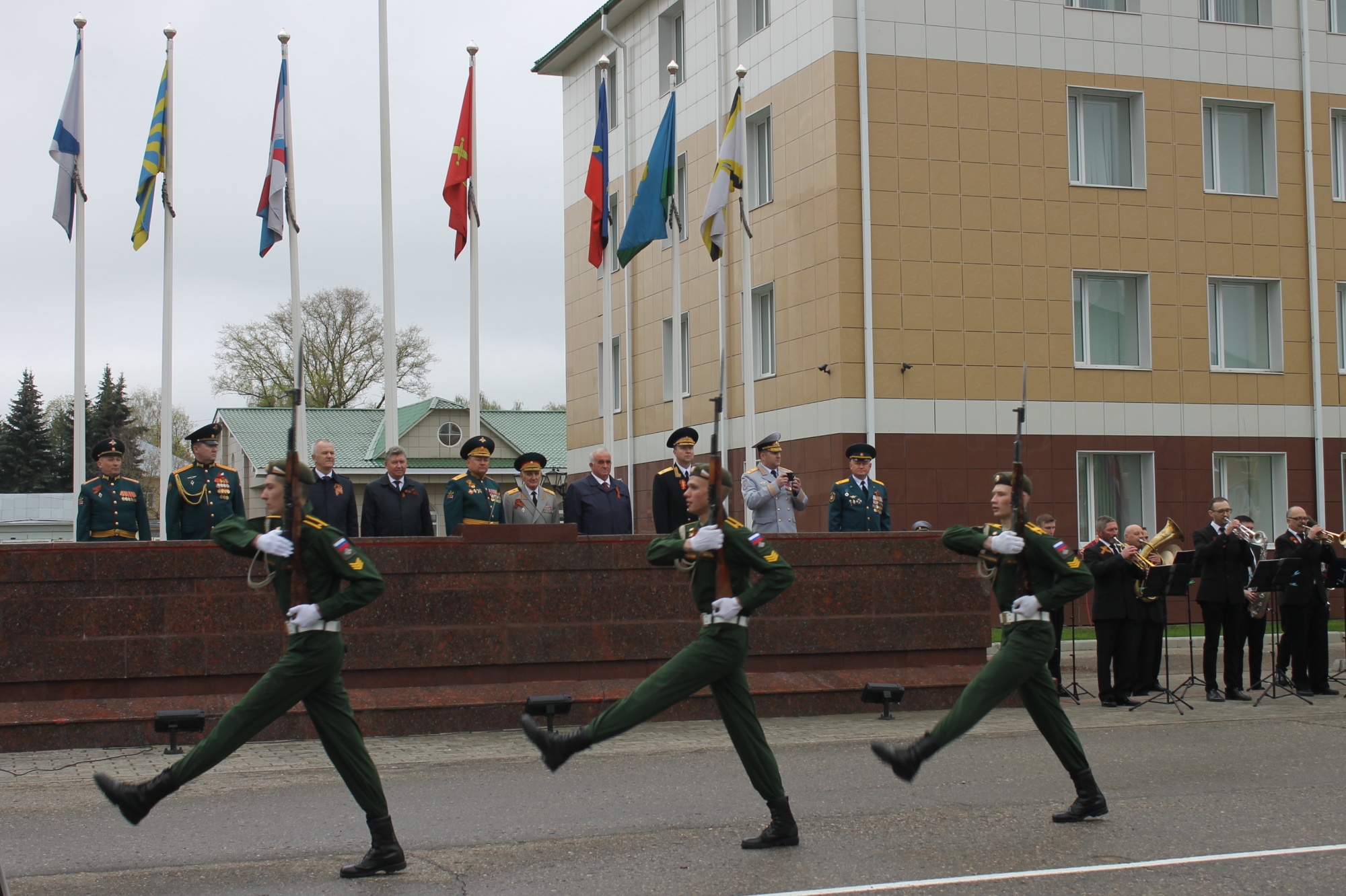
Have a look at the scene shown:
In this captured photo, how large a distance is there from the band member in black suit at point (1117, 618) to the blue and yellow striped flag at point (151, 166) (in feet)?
41.2

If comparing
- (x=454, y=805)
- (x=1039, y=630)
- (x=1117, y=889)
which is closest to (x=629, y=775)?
(x=454, y=805)

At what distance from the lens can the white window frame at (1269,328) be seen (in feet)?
75.4

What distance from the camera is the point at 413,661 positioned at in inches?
464

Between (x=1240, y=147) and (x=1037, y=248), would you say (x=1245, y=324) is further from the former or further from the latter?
(x=1037, y=248)

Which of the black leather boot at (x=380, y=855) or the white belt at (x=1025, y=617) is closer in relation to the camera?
the black leather boot at (x=380, y=855)

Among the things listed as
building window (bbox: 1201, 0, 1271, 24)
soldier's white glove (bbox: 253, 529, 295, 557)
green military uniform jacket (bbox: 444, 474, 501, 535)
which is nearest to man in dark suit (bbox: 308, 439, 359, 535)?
green military uniform jacket (bbox: 444, 474, 501, 535)

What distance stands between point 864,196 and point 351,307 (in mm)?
40108

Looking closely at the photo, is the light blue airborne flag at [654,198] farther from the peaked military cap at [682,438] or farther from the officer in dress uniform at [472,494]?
the officer in dress uniform at [472,494]

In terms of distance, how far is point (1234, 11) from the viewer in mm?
23219

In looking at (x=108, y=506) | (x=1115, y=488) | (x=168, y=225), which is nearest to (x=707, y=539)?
(x=108, y=506)

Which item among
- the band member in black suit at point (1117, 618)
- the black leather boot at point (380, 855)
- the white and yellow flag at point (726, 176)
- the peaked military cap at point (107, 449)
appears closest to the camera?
the black leather boot at point (380, 855)

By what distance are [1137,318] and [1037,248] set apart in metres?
2.40

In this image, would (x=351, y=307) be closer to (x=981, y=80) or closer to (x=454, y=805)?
(x=981, y=80)

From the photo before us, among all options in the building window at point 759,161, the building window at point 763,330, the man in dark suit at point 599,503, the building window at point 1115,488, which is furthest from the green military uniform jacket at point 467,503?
the building window at point 1115,488
